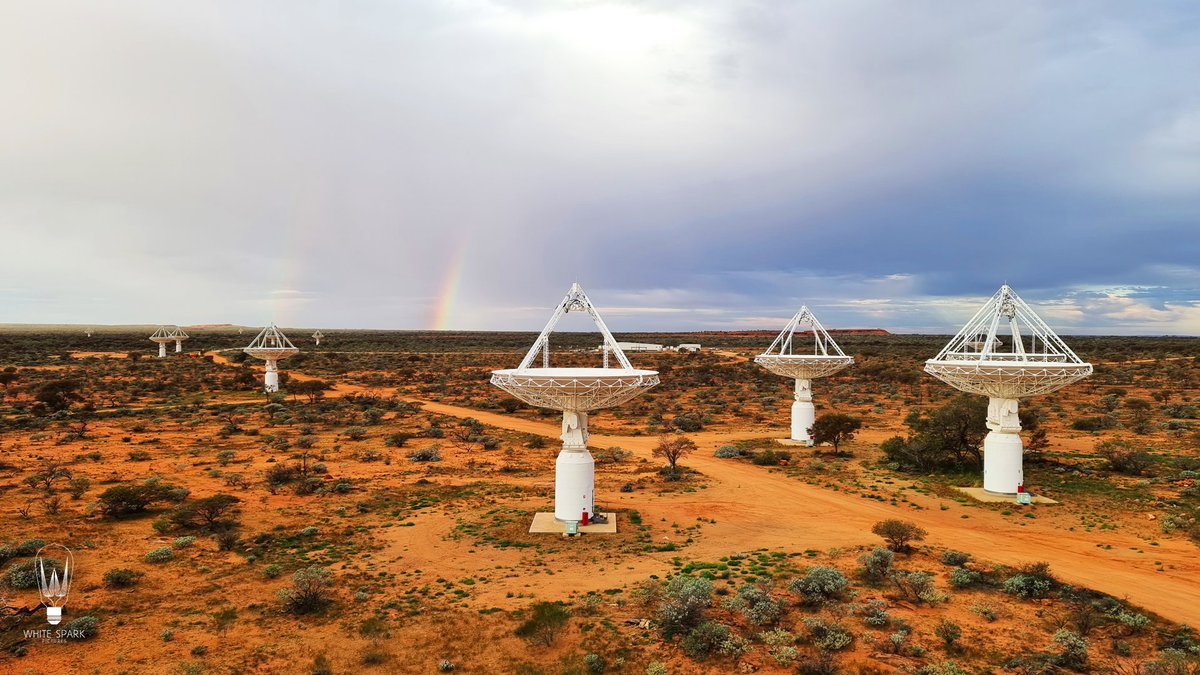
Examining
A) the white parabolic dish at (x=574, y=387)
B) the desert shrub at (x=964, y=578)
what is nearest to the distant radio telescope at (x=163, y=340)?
the white parabolic dish at (x=574, y=387)

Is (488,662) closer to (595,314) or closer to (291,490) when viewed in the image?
(595,314)

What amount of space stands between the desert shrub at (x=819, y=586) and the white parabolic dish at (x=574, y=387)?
26.1ft

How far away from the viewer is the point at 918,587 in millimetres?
16453

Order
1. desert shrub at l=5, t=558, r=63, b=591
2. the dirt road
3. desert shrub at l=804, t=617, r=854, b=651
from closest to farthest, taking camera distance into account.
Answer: desert shrub at l=804, t=617, r=854, b=651 < desert shrub at l=5, t=558, r=63, b=591 < the dirt road

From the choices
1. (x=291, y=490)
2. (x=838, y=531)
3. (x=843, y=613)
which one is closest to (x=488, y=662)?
(x=843, y=613)

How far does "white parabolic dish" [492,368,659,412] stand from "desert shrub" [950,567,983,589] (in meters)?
10.7

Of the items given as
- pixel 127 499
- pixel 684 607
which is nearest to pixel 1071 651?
pixel 684 607

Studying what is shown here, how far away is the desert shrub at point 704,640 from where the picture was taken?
1377cm

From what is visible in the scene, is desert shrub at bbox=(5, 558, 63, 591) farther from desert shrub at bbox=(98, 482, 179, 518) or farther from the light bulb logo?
desert shrub at bbox=(98, 482, 179, 518)

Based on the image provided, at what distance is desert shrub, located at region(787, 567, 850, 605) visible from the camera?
16.1 m

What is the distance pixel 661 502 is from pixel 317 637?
14.8m

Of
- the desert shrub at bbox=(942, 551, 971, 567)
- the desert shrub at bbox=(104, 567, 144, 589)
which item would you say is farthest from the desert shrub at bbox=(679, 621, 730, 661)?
the desert shrub at bbox=(104, 567, 144, 589)

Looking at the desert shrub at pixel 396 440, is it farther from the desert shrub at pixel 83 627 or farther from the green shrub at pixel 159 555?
the desert shrub at pixel 83 627

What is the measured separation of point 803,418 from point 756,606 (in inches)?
969
